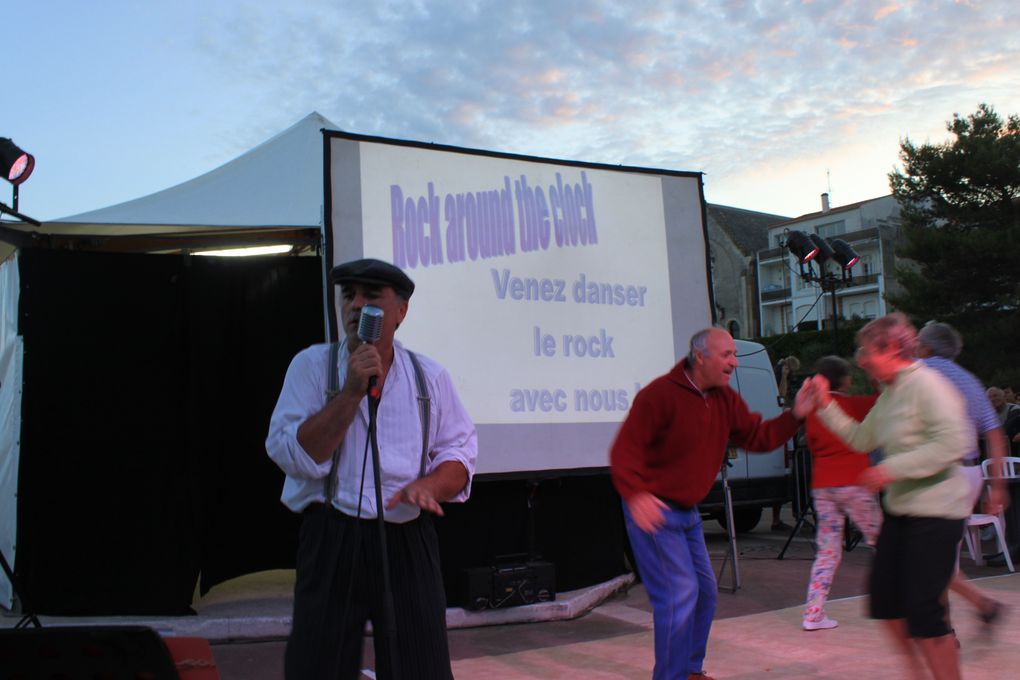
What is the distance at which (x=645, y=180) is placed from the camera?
7.45 metres

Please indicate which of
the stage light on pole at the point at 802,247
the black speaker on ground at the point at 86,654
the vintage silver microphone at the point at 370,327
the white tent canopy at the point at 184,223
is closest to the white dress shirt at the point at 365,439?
the vintage silver microphone at the point at 370,327

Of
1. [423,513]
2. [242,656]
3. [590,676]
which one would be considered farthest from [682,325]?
[423,513]

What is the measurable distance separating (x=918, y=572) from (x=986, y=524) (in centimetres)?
623

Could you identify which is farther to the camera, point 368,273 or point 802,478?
point 802,478

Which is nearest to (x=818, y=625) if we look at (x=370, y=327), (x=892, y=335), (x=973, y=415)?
(x=973, y=415)

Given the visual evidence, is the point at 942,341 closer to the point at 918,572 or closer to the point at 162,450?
the point at 918,572

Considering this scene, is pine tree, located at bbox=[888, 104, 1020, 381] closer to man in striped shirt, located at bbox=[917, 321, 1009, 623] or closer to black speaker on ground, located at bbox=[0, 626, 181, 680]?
man in striped shirt, located at bbox=[917, 321, 1009, 623]

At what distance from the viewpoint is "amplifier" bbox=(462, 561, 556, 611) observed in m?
6.54

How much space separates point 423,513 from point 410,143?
4393 mm

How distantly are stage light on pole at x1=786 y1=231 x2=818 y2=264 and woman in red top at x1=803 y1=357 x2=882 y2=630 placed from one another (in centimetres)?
616

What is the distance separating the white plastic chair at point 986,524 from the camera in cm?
829

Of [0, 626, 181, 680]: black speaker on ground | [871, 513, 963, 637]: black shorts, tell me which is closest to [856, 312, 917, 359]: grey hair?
[871, 513, 963, 637]: black shorts

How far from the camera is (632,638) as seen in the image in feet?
20.0

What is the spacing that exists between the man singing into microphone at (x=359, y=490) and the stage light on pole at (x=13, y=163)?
4.79 meters
